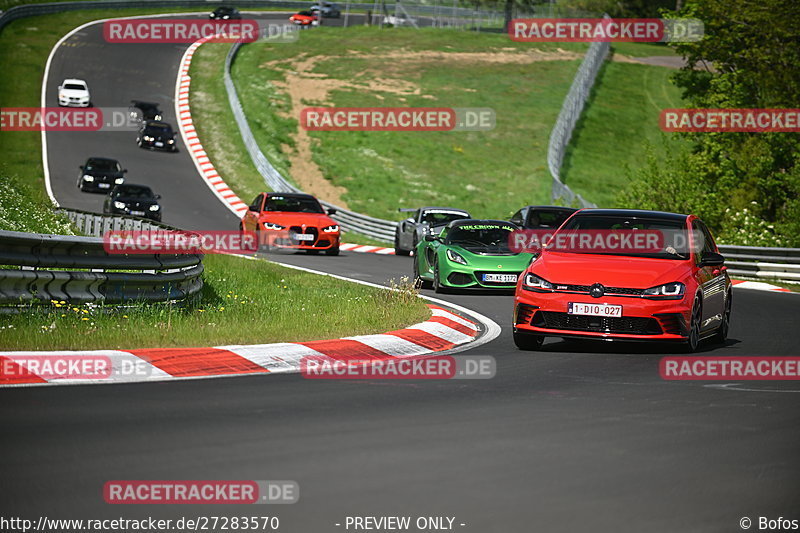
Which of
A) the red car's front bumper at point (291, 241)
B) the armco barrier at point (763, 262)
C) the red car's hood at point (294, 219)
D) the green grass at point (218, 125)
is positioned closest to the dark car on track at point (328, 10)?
the green grass at point (218, 125)

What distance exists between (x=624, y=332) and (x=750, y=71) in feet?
100

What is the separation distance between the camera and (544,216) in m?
26.9

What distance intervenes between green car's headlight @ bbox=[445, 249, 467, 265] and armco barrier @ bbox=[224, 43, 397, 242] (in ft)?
53.6

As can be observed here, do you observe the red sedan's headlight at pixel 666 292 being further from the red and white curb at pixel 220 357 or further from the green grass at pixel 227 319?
the green grass at pixel 227 319

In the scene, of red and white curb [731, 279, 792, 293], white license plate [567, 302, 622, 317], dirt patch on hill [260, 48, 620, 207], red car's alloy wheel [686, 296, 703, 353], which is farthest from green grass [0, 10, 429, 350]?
dirt patch on hill [260, 48, 620, 207]

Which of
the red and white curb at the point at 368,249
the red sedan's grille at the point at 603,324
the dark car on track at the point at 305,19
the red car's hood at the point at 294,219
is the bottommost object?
the red and white curb at the point at 368,249

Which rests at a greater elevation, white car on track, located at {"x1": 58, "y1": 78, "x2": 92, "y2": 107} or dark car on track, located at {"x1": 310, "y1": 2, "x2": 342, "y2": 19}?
dark car on track, located at {"x1": 310, "y1": 2, "x2": 342, "y2": 19}

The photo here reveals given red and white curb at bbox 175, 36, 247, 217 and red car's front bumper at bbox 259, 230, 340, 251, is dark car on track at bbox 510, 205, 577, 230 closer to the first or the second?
red car's front bumper at bbox 259, 230, 340, 251

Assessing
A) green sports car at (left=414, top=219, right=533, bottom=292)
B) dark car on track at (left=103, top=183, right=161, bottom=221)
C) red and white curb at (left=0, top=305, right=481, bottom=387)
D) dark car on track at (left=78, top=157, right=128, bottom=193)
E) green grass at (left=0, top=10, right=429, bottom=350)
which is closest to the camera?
red and white curb at (left=0, top=305, right=481, bottom=387)

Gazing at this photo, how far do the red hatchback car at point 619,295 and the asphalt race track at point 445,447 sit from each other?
1.06 m

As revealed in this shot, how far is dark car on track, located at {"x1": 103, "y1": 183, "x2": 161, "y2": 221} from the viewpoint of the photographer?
36125mm

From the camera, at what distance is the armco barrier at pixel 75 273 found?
37.7 feet

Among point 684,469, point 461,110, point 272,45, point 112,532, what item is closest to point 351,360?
point 684,469

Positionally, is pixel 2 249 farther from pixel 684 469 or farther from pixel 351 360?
pixel 684 469
